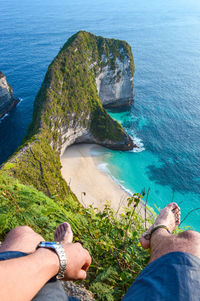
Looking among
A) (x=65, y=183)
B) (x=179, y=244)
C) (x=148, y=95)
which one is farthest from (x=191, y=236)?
(x=148, y=95)

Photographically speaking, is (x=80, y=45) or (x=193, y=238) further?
(x=80, y=45)

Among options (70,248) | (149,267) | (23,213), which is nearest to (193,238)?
(149,267)

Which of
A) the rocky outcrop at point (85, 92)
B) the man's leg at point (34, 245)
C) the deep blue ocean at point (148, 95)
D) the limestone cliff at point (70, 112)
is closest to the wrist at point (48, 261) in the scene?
the man's leg at point (34, 245)

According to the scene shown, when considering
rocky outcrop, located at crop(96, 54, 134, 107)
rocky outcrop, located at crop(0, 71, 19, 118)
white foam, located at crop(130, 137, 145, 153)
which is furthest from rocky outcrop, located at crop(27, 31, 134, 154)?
rocky outcrop, located at crop(0, 71, 19, 118)

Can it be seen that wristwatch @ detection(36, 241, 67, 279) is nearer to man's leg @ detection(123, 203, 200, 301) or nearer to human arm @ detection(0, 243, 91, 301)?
human arm @ detection(0, 243, 91, 301)

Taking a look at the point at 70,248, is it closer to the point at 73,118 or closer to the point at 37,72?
the point at 73,118

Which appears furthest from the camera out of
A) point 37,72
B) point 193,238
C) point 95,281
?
point 37,72
